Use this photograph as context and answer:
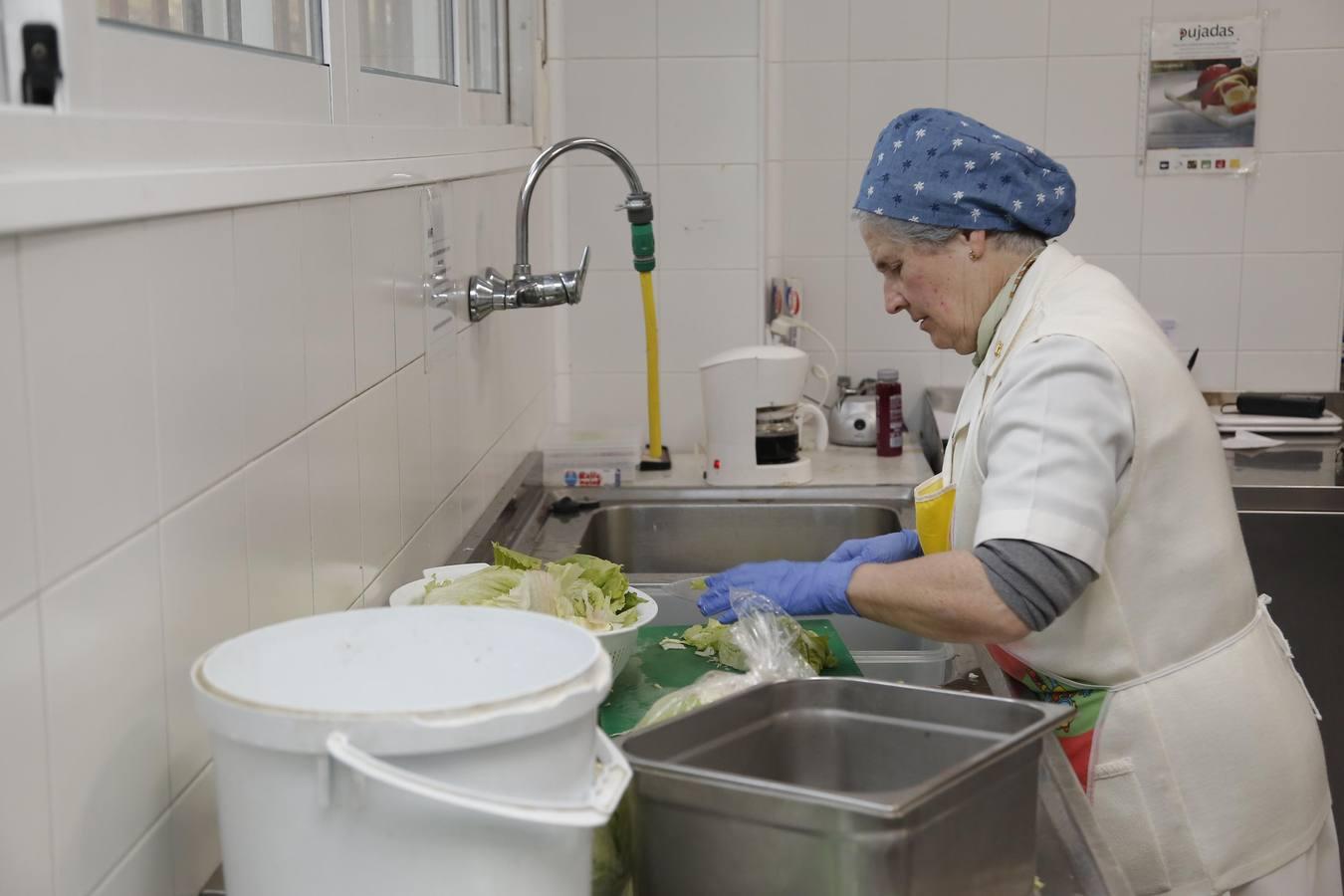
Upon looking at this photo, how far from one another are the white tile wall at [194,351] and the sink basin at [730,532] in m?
1.69

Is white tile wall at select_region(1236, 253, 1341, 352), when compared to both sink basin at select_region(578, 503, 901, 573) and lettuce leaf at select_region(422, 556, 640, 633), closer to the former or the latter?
sink basin at select_region(578, 503, 901, 573)

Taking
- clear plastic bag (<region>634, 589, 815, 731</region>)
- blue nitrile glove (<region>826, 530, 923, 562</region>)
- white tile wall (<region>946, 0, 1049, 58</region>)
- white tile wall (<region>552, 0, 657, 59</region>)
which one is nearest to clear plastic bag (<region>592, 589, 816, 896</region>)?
Result: clear plastic bag (<region>634, 589, 815, 731</region>)

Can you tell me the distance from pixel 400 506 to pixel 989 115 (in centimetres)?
247

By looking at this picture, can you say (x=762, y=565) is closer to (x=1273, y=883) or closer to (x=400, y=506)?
(x=400, y=506)

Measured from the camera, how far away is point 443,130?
221cm

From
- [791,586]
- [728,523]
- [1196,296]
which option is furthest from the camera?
[1196,296]

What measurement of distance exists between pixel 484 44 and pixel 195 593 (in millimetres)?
1907

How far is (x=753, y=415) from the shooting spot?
3.06 metres

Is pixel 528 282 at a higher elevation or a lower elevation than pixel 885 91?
lower

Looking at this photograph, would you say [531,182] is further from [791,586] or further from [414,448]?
[791,586]

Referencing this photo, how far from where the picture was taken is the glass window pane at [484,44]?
2715 millimetres

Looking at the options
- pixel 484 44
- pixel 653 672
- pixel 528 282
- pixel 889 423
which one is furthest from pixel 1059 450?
pixel 889 423

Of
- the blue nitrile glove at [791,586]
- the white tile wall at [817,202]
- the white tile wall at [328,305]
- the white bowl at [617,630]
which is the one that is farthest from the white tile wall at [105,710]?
the white tile wall at [817,202]

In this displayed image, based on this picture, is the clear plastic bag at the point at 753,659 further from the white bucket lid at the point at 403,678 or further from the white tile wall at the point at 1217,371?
the white tile wall at the point at 1217,371
